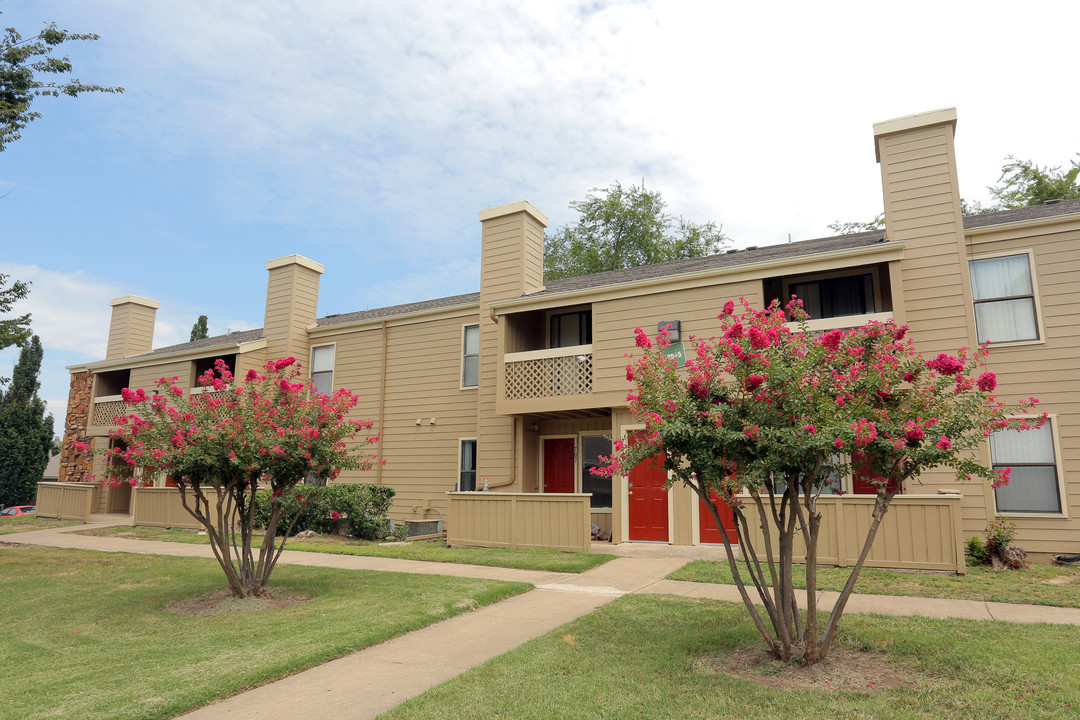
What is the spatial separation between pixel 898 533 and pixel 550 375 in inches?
278

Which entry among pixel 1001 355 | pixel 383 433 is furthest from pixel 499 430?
pixel 1001 355

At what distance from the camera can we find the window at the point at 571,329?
15695mm

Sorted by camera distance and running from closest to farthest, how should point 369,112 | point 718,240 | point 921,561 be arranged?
point 921,561, point 369,112, point 718,240

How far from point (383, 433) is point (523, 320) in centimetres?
522

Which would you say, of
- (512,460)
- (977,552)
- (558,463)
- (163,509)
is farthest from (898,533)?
(163,509)

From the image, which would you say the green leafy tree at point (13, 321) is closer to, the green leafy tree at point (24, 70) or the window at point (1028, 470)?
the green leafy tree at point (24, 70)

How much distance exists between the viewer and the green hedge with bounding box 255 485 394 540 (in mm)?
14133

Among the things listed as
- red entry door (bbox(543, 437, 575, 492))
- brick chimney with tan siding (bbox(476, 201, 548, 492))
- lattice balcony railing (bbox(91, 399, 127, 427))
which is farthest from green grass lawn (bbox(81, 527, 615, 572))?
lattice balcony railing (bbox(91, 399, 127, 427))

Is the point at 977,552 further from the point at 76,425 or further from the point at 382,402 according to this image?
the point at 76,425

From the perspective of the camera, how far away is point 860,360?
17.6ft

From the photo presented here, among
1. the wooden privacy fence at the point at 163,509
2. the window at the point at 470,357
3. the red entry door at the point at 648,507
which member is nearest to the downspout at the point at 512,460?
the window at the point at 470,357

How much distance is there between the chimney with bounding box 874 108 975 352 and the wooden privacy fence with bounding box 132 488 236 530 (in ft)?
52.8

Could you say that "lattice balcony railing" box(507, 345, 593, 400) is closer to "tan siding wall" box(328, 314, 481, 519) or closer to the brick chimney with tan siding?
the brick chimney with tan siding

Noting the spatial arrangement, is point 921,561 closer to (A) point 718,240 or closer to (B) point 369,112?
(B) point 369,112
